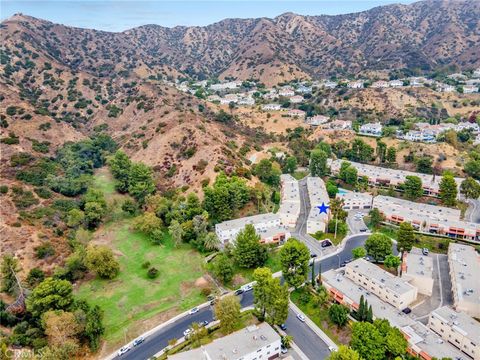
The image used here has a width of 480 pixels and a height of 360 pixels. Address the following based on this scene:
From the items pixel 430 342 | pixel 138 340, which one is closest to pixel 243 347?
pixel 138 340

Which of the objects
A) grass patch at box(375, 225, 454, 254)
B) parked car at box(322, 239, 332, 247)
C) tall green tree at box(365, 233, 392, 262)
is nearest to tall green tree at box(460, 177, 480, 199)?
grass patch at box(375, 225, 454, 254)

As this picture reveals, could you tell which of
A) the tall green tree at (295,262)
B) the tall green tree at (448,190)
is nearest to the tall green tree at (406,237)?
the tall green tree at (295,262)

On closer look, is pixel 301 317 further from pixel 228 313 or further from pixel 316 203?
pixel 316 203

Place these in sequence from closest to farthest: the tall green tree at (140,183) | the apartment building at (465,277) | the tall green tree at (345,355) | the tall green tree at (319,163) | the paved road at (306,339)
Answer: the tall green tree at (345,355) < the paved road at (306,339) < the apartment building at (465,277) < the tall green tree at (140,183) < the tall green tree at (319,163)

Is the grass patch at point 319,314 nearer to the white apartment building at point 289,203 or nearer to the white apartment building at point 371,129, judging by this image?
the white apartment building at point 289,203

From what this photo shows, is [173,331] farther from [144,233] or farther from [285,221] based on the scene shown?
[285,221]

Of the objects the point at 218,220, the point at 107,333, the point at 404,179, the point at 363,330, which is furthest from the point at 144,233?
the point at 404,179
